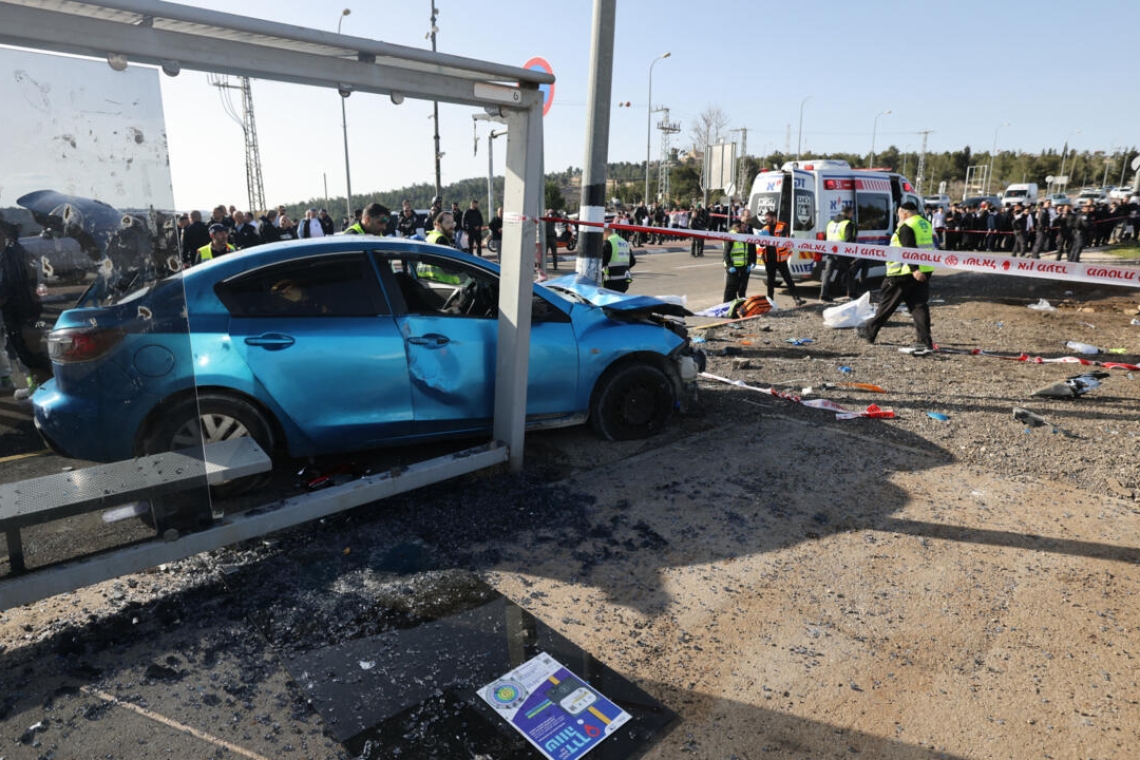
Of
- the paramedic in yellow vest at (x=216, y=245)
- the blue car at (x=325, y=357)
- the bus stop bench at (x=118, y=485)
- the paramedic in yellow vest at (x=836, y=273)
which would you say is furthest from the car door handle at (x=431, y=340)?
the paramedic in yellow vest at (x=836, y=273)

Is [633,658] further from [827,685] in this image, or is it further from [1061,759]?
[1061,759]

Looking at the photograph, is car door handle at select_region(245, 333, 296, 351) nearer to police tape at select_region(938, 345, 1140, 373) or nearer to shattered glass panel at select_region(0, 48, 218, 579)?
shattered glass panel at select_region(0, 48, 218, 579)

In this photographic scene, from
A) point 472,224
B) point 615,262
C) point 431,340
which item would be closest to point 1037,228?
point 472,224

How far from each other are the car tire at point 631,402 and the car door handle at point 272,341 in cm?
218

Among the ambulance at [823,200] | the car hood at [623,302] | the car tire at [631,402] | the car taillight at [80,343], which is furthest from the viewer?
the ambulance at [823,200]

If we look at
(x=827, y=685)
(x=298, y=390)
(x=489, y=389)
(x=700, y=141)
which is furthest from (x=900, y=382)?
(x=700, y=141)

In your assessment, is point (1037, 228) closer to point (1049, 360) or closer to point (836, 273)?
point (836, 273)

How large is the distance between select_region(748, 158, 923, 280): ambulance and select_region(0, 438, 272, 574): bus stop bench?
12057 millimetres

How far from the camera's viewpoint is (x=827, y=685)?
2.82 m

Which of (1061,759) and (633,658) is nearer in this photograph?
(1061,759)

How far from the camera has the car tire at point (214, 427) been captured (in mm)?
3850

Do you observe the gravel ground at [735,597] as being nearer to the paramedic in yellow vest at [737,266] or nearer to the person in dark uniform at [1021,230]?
the paramedic in yellow vest at [737,266]

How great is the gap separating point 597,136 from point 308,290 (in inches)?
168

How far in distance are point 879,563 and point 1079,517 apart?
4.89ft
